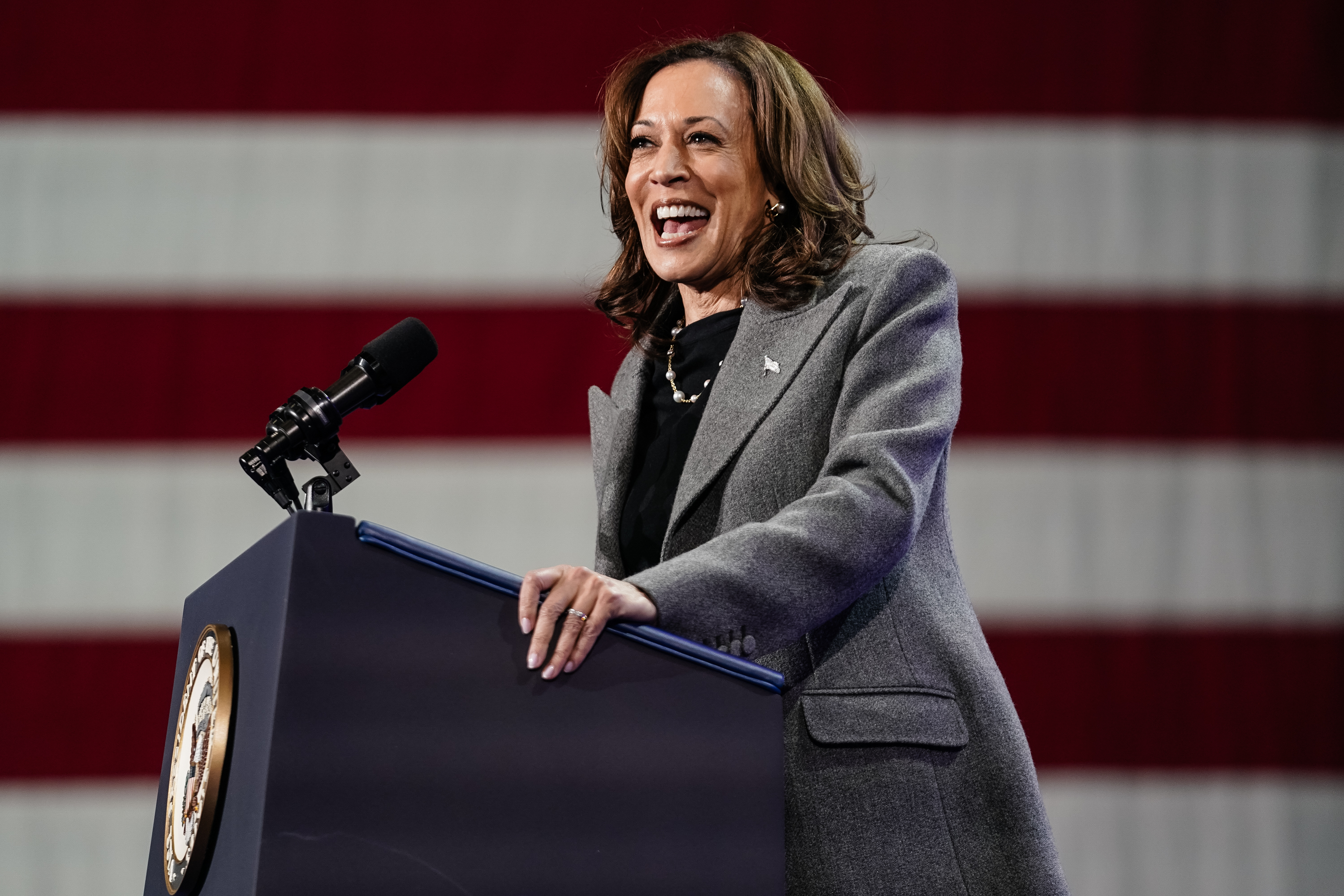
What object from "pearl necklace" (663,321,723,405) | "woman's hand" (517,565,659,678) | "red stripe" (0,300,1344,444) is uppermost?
"red stripe" (0,300,1344,444)

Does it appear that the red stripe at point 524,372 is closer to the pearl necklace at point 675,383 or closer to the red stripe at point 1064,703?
the red stripe at point 1064,703

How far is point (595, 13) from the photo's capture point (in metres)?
2.81

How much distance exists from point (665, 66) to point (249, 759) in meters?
1.10

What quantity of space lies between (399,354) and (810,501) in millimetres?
377

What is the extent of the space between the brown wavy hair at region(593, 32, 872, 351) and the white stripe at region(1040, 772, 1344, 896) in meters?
1.51

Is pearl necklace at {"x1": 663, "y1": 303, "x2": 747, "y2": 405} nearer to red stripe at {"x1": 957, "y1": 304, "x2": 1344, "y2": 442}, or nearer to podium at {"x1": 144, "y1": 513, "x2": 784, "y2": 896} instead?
podium at {"x1": 144, "y1": 513, "x2": 784, "y2": 896}

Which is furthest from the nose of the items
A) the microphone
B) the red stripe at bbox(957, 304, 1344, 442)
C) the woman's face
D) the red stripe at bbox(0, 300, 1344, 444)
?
the red stripe at bbox(957, 304, 1344, 442)

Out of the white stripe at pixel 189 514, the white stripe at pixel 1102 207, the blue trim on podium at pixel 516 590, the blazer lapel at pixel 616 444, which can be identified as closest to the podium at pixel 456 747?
the blue trim on podium at pixel 516 590

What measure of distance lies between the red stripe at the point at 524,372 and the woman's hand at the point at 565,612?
1.83 m

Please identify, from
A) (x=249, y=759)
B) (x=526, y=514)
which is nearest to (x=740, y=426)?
(x=249, y=759)

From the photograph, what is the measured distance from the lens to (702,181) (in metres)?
1.52

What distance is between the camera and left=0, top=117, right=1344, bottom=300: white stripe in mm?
2750

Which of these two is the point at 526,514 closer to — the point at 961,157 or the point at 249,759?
the point at 961,157

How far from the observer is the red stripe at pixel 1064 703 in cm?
262
